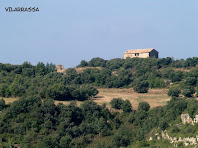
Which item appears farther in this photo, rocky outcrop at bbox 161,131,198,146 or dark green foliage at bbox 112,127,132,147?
dark green foliage at bbox 112,127,132,147

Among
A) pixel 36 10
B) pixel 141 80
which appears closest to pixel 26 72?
pixel 141 80

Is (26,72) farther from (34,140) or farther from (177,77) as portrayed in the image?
(34,140)

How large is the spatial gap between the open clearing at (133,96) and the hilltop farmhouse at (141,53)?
1775cm

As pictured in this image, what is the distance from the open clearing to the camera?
4700 centimetres

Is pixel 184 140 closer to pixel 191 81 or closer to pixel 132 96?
pixel 132 96

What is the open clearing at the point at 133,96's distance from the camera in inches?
1850

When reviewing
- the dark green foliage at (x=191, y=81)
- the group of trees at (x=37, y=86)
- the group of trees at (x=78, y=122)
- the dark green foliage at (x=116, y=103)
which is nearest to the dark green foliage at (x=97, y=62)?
the group of trees at (x=37, y=86)

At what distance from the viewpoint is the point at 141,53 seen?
7500 centimetres

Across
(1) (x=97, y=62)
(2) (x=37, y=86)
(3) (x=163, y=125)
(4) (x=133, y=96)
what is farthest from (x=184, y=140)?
(1) (x=97, y=62)

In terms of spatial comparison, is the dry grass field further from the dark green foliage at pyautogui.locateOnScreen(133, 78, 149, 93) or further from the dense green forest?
the dense green forest

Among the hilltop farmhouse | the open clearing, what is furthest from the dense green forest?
the hilltop farmhouse

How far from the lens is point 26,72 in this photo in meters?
63.4

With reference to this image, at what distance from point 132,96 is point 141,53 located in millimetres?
23870

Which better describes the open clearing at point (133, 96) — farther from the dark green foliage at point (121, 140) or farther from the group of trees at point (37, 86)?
the dark green foliage at point (121, 140)
